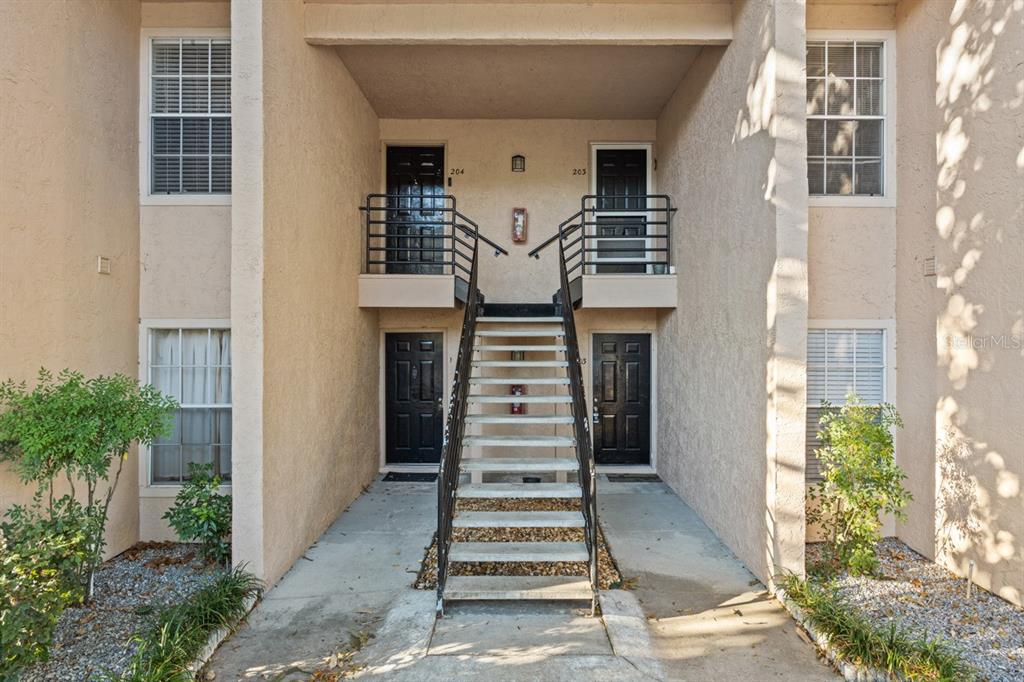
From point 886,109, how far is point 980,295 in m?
2.27

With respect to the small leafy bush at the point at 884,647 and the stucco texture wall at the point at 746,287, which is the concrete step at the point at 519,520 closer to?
the stucco texture wall at the point at 746,287

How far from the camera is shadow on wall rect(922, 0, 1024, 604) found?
425cm

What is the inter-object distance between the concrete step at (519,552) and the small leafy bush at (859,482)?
232 cm

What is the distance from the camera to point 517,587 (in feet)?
14.0

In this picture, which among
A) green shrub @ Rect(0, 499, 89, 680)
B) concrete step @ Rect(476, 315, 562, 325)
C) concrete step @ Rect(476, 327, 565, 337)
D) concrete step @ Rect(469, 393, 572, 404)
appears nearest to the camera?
green shrub @ Rect(0, 499, 89, 680)

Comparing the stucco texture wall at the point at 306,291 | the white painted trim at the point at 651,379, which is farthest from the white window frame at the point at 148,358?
the white painted trim at the point at 651,379

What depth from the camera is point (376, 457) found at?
25.8 ft

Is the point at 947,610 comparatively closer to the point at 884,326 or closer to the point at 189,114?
the point at 884,326

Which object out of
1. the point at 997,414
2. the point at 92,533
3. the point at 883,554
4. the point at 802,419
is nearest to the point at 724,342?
the point at 802,419

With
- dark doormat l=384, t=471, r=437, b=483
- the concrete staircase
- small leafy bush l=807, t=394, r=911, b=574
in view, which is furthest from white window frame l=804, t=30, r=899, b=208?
dark doormat l=384, t=471, r=437, b=483

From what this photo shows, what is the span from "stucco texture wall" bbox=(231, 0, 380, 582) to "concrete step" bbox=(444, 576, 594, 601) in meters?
1.67

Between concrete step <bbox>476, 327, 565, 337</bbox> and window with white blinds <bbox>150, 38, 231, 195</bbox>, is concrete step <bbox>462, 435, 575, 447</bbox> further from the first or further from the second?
window with white blinds <bbox>150, 38, 231, 195</bbox>

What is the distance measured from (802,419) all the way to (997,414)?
63.5 inches

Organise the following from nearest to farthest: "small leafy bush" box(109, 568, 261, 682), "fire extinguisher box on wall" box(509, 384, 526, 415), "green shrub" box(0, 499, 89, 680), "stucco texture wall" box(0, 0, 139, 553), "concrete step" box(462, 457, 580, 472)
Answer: "green shrub" box(0, 499, 89, 680), "small leafy bush" box(109, 568, 261, 682), "stucco texture wall" box(0, 0, 139, 553), "concrete step" box(462, 457, 580, 472), "fire extinguisher box on wall" box(509, 384, 526, 415)
